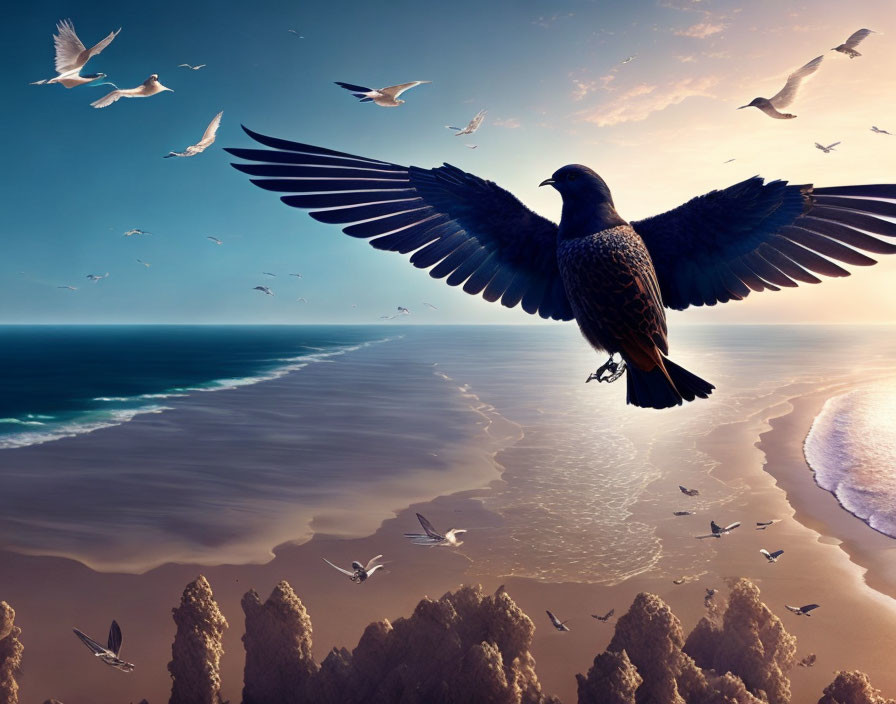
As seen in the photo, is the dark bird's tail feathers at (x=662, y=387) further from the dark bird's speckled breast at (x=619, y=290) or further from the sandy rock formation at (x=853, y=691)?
the sandy rock formation at (x=853, y=691)

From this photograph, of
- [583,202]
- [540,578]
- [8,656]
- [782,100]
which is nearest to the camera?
[782,100]

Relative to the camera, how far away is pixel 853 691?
1242 centimetres

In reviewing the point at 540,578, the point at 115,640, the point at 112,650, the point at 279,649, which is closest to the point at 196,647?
the point at 279,649

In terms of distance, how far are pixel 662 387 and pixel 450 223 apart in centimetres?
168

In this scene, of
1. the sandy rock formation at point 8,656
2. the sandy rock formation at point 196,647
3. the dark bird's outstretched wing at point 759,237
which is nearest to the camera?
the dark bird's outstretched wing at point 759,237

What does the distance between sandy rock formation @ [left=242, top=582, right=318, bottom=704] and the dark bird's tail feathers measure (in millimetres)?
13207

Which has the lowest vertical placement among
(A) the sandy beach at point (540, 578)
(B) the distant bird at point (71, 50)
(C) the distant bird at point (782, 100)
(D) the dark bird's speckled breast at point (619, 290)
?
(A) the sandy beach at point (540, 578)

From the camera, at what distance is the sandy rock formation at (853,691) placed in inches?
484

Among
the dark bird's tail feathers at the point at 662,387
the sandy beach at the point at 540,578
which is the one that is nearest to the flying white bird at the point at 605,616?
the sandy beach at the point at 540,578

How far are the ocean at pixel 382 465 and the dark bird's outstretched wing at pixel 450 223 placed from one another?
14310 millimetres

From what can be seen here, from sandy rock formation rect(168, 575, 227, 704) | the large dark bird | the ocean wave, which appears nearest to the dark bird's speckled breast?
the large dark bird

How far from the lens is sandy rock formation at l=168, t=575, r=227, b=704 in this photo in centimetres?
1297

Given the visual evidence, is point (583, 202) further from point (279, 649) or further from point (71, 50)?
point (279, 649)

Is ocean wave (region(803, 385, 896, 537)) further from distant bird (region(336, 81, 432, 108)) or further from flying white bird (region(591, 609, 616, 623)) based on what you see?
distant bird (region(336, 81, 432, 108))
